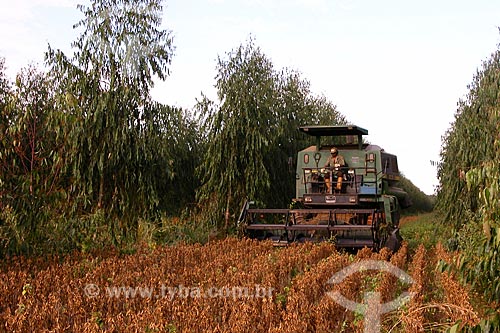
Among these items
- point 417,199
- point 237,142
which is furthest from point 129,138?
point 417,199

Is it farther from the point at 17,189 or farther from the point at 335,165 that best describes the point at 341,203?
the point at 17,189

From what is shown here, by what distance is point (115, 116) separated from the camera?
54.2 ft

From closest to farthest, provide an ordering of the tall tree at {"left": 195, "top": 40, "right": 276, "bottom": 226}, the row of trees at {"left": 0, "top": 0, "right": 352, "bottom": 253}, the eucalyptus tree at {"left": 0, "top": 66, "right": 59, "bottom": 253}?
the eucalyptus tree at {"left": 0, "top": 66, "right": 59, "bottom": 253}
the row of trees at {"left": 0, "top": 0, "right": 352, "bottom": 253}
the tall tree at {"left": 195, "top": 40, "right": 276, "bottom": 226}

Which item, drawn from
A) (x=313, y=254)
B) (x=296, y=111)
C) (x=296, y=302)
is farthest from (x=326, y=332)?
(x=296, y=111)

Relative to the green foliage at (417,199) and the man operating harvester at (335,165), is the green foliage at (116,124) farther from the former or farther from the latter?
the green foliage at (417,199)

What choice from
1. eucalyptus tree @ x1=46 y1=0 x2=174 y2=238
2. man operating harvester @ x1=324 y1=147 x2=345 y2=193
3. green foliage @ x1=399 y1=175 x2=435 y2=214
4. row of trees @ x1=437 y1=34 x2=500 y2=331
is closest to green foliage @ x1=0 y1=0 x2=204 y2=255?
eucalyptus tree @ x1=46 y1=0 x2=174 y2=238

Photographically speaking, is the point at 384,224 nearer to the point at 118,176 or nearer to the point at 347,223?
the point at 347,223

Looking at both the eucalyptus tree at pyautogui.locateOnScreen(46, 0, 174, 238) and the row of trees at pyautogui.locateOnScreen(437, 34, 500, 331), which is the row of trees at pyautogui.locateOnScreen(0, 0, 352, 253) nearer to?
the eucalyptus tree at pyautogui.locateOnScreen(46, 0, 174, 238)

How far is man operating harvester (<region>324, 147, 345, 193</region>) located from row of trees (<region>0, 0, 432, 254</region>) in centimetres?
108

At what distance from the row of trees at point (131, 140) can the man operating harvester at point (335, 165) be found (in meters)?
1.08

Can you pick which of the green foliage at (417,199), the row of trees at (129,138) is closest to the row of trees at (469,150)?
the row of trees at (129,138)

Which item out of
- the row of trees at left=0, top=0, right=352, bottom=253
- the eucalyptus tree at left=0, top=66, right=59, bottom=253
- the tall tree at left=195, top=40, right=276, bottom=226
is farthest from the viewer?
the tall tree at left=195, top=40, right=276, bottom=226

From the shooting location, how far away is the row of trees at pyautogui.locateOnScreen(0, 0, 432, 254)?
41.3 feet

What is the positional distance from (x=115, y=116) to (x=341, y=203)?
7.10 m
